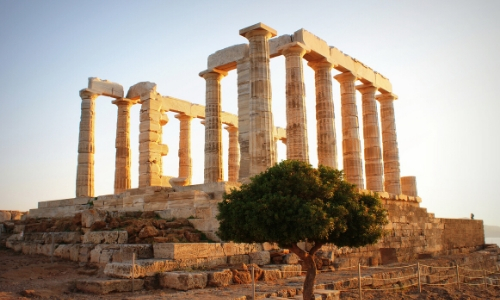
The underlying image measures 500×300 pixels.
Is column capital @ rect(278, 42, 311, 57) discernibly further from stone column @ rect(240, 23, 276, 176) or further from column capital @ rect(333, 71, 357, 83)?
column capital @ rect(333, 71, 357, 83)

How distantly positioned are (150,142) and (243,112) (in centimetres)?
770

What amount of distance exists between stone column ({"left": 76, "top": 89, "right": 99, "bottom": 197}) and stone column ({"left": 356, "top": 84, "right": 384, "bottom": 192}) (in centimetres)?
1623

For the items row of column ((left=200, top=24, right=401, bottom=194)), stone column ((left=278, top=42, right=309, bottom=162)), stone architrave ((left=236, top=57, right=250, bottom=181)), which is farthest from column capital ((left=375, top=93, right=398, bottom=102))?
stone architrave ((left=236, top=57, right=250, bottom=181))

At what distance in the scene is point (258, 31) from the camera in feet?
74.5

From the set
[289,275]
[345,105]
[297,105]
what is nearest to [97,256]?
[289,275]

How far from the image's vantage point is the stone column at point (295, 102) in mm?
22922

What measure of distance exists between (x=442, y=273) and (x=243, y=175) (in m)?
9.50

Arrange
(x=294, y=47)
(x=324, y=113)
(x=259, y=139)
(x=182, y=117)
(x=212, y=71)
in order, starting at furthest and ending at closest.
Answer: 1. (x=182, y=117)
2. (x=212, y=71)
3. (x=324, y=113)
4. (x=294, y=47)
5. (x=259, y=139)

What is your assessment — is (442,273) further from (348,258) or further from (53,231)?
(53,231)

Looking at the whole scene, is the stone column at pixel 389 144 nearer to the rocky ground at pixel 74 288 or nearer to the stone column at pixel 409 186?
the stone column at pixel 409 186

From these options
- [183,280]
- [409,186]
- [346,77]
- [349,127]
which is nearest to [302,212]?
[183,280]

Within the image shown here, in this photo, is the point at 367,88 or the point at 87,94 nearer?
the point at 367,88

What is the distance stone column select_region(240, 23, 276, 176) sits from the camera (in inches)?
874

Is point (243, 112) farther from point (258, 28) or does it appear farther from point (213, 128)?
point (258, 28)
